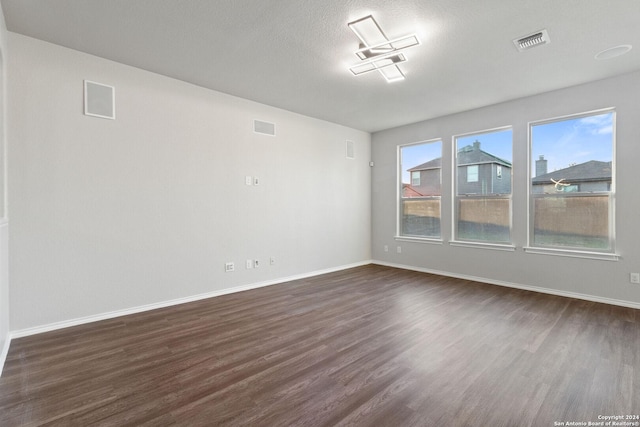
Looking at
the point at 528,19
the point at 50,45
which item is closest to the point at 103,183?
the point at 50,45

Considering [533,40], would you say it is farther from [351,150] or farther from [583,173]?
[351,150]

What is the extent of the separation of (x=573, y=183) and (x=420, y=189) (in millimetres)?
2334

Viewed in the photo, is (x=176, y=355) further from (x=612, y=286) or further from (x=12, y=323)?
(x=612, y=286)

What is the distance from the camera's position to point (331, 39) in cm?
286

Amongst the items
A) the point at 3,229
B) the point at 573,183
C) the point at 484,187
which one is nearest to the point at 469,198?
the point at 484,187

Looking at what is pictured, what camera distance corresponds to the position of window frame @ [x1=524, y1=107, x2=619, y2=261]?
3.74 m

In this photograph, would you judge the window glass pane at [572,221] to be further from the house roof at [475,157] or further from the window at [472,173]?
the window at [472,173]

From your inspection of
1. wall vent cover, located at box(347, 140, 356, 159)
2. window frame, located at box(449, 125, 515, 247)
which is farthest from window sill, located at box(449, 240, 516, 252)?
wall vent cover, located at box(347, 140, 356, 159)

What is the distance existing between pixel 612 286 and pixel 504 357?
257 cm

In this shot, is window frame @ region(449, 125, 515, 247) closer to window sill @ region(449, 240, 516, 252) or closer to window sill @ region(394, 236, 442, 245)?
window sill @ region(449, 240, 516, 252)

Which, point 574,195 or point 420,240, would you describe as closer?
point 574,195

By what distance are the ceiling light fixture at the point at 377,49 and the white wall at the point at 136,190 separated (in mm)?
2066

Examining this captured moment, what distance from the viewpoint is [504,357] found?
2.40 metres

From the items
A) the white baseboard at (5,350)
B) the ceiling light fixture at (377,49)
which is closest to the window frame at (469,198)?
the ceiling light fixture at (377,49)
